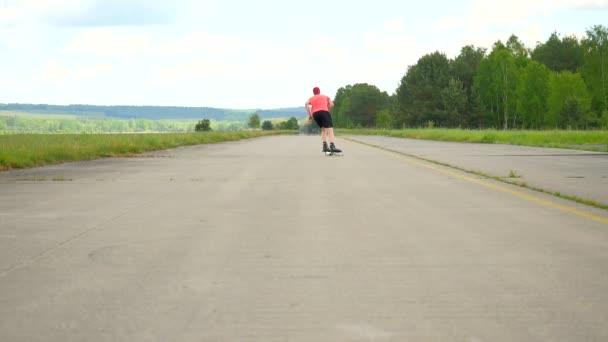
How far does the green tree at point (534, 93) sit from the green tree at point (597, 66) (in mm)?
5108

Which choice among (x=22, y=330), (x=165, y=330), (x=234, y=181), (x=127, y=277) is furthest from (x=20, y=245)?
(x=234, y=181)

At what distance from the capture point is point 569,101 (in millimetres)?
74312

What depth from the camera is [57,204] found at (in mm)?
8703

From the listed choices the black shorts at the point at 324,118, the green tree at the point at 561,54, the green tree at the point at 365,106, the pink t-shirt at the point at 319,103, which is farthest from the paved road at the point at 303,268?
the green tree at the point at 365,106

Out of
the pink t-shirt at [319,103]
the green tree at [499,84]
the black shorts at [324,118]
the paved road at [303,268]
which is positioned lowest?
the paved road at [303,268]

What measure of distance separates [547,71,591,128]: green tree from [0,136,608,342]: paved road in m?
67.4

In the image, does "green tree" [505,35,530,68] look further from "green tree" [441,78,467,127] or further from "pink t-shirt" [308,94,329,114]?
"pink t-shirt" [308,94,329,114]

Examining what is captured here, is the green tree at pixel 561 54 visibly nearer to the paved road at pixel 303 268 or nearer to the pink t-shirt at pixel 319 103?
the pink t-shirt at pixel 319 103

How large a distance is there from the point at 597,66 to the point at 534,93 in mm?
8286

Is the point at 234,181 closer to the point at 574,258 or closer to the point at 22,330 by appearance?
the point at 574,258

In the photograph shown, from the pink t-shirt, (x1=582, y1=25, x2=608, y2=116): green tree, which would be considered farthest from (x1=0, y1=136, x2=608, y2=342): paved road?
(x1=582, y1=25, x2=608, y2=116): green tree

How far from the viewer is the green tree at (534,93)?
8881 cm

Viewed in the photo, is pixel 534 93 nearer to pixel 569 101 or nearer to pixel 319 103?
pixel 569 101

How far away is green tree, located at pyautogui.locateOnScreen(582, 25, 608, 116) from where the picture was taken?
272 ft
